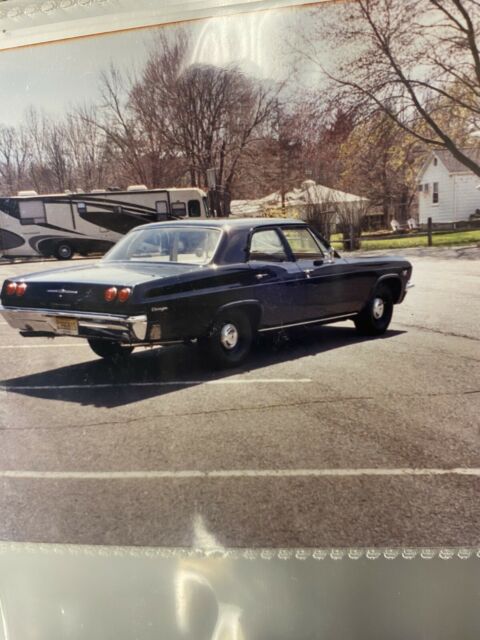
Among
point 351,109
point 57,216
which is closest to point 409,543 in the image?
point 351,109

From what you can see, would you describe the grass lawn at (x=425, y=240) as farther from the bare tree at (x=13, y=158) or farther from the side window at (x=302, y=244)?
the bare tree at (x=13, y=158)

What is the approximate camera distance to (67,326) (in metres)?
1.23

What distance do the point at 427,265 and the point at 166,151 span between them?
65cm

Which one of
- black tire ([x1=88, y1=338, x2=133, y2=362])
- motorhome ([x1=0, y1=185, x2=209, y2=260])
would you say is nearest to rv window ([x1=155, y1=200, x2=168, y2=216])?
motorhome ([x1=0, y1=185, x2=209, y2=260])

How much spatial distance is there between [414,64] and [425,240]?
0.37 metres

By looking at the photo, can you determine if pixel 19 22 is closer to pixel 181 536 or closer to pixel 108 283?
pixel 108 283

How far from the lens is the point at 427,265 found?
48.8 inches

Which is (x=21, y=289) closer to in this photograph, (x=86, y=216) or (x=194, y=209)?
(x=86, y=216)

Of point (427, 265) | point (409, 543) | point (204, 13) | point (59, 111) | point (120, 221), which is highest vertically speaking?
point (204, 13)

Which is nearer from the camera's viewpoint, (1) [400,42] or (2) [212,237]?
(1) [400,42]

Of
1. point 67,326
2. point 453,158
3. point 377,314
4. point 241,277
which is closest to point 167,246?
point 241,277

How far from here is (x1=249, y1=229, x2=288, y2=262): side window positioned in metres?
1.27

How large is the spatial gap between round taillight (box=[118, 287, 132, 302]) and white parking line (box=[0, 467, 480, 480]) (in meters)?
0.39

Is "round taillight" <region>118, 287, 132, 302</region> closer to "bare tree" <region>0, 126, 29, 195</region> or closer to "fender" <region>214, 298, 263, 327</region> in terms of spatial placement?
"fender" <region>214, 298, 263, 327</region>
